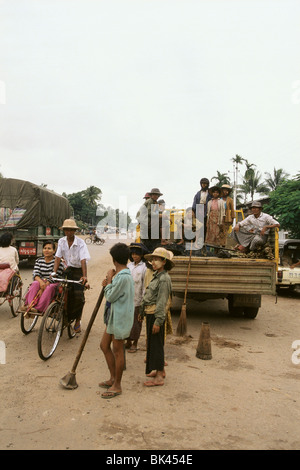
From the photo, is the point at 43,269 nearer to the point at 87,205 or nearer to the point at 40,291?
the point at 40,291

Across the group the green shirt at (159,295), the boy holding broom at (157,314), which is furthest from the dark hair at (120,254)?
the green shirt at (159,295)

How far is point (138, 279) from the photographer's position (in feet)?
16.0

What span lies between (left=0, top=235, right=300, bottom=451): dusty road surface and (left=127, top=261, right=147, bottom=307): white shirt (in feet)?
2.53

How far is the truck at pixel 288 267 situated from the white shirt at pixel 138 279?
567 cm

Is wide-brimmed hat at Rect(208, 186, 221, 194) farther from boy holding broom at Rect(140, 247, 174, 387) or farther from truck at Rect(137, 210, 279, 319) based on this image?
A: boy holding broom at Rect(140, 247, 174, 387)

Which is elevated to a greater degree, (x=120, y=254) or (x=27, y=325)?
(x=120, y=254)

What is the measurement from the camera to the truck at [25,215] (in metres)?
11.9

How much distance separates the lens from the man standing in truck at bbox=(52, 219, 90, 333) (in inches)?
199

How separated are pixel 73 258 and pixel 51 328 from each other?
3.56 feet

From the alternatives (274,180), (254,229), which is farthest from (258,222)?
(274,180)

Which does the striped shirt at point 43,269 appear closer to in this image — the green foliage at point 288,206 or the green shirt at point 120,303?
the green shirt at point 120,303

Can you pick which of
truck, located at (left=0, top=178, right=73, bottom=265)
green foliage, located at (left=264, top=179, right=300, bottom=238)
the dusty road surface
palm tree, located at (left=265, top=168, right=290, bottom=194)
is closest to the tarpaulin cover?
truck, located at (left=0, top=178, right=73, bottom=265)
